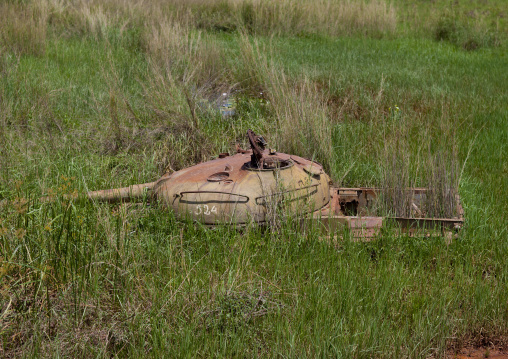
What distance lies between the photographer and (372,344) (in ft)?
9.57

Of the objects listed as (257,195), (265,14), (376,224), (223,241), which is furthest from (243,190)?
(265,14)

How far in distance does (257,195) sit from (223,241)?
1.37 feet

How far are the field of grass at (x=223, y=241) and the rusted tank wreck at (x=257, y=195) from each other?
0.12m

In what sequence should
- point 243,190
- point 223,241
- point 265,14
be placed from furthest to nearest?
point 265,14, point 243,190, point 223,241

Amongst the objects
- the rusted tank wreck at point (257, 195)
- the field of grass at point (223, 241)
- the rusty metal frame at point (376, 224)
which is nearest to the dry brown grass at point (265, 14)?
the field of grass at point (223, 241)

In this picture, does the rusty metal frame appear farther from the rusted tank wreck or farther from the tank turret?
the tank turret

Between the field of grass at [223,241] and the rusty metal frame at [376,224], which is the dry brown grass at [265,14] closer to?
the field of grass at [223,241]

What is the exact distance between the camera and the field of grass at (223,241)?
291cm

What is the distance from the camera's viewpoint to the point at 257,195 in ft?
13.0

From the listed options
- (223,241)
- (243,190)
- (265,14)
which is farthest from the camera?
(265,14)

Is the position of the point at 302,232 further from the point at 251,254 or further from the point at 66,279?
the point at 66,279

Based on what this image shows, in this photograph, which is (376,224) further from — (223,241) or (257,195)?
(223,241)

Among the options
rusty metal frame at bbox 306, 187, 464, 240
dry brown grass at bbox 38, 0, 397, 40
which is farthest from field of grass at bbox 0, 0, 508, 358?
dry brown grass at bbox 38, 0, 397, 40

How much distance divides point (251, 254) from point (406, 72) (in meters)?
7.31
